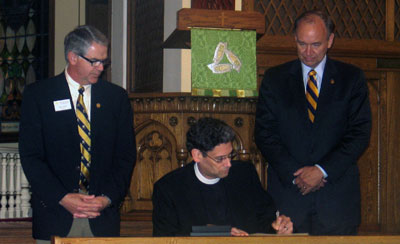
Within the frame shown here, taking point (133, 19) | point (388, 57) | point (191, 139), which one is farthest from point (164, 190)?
point (133, 19)

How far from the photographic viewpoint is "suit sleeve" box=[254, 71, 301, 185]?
3.73 m

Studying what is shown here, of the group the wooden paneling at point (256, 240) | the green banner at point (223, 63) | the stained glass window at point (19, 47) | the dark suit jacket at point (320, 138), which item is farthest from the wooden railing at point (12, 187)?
the wooden paneling at point (256, 240)

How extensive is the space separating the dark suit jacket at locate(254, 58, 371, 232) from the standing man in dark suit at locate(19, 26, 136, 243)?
819mm

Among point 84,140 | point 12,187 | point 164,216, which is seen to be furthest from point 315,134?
point 12,187

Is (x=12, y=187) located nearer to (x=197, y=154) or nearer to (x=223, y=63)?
(x=223, y=63)

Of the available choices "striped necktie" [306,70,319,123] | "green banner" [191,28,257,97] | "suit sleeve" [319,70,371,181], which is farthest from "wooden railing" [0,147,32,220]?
"suit sleeve" [319,70,371,181]

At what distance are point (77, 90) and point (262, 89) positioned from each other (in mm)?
1058

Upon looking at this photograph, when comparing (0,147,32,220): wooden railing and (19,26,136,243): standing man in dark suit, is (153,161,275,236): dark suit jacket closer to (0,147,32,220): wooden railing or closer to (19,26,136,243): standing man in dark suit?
(19,26,136,243): standing man in dark suit

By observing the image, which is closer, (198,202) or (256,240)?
(256,240)

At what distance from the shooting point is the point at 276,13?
577 cm

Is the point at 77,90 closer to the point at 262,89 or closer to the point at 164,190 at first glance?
the point at 164,190

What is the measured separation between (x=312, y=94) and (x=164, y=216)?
113 centimetres

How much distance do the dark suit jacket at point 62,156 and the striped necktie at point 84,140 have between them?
2 cm

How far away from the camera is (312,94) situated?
3.90m
